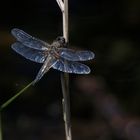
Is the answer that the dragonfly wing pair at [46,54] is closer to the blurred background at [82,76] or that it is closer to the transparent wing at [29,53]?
the transparent wing at [29,53]

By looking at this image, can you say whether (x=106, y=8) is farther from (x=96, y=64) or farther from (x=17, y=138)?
(x=17, y=138)

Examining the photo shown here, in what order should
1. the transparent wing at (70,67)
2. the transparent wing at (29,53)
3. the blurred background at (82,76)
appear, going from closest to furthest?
1. the transparent wing at (70,67)
2. the transparent wing at (29,53)
3. the blurred background at (82,76)

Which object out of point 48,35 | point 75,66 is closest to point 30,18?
point 48,35

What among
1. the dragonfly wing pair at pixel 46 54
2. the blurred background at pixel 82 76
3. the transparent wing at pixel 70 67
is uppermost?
the blurred background at pixel 82 76

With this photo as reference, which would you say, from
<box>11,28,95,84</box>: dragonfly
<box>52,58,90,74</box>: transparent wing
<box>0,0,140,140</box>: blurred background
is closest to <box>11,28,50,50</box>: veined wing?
<box>11,28,95,84</box>: dragonfly

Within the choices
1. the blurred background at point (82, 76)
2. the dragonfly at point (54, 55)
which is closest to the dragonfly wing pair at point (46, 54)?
the dragonfly at point (54, 55)

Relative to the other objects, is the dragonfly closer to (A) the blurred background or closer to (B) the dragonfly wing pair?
(B) the dragonfly wing pair
